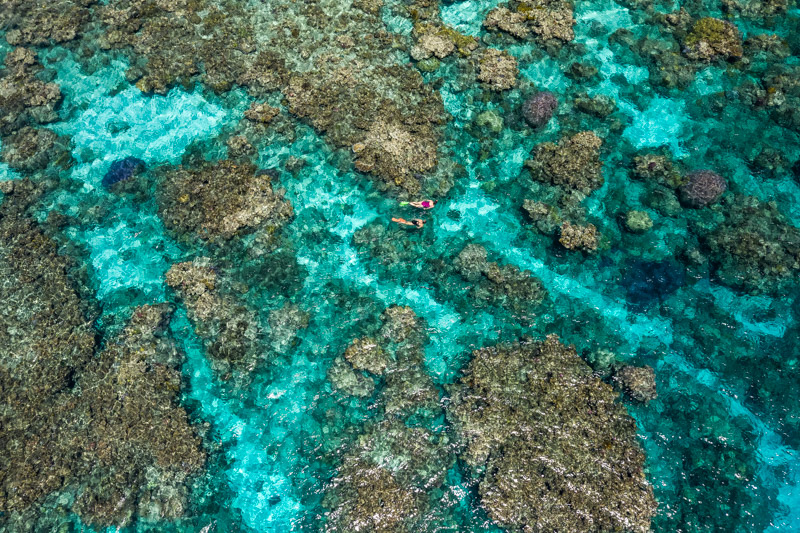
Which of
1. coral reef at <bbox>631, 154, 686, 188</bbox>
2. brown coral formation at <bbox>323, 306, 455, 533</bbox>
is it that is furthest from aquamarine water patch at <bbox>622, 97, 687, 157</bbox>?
brown coral formation at <bbox>323, 306, 455, 533</bbox>

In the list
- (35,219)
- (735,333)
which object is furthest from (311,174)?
(735,333)

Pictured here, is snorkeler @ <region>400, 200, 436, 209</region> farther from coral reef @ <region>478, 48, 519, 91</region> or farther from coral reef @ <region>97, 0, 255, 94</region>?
coral reef @ <region>97, 0, 255, 94</region>

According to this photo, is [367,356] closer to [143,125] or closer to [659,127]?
[143,125]

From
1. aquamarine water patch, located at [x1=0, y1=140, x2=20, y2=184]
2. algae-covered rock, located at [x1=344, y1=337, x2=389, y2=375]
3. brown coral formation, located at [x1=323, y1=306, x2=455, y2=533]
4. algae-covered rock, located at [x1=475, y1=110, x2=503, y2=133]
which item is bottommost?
brown coral formation, located at [x1=323, y1=306, x2=455, y2=533]

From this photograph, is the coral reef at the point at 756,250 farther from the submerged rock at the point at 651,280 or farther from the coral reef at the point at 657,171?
the coral reef at the point at 657,171

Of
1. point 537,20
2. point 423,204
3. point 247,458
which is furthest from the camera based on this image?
point 537,20

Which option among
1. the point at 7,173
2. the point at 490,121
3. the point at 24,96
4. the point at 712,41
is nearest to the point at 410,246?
the point at 490,121
